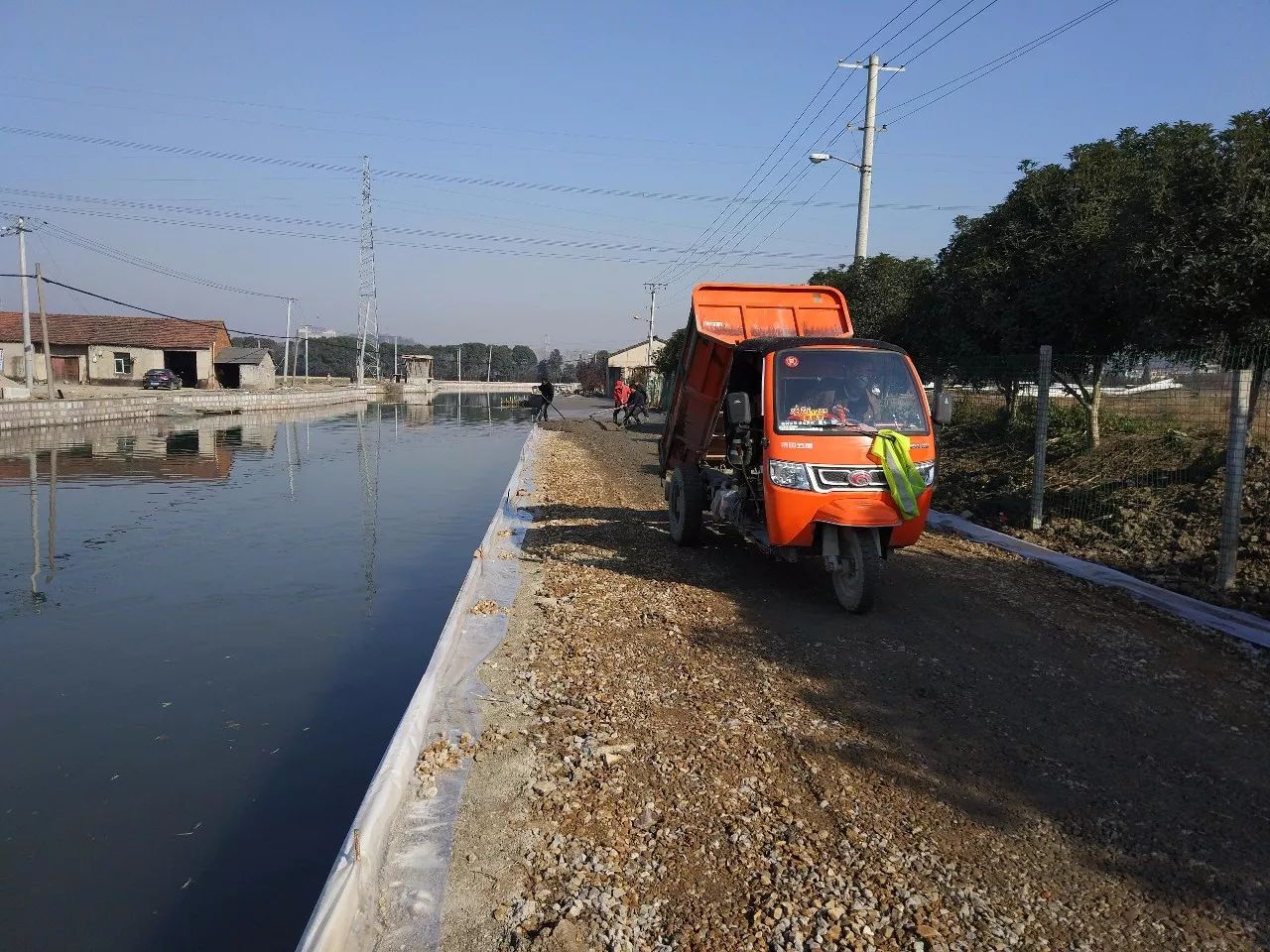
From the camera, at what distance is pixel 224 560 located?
33.5 feet

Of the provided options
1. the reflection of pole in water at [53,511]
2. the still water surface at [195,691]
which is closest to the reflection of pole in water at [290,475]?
the still water surface at [195,691]

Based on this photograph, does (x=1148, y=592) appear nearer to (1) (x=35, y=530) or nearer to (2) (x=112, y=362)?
(1) (x=35, y=530)

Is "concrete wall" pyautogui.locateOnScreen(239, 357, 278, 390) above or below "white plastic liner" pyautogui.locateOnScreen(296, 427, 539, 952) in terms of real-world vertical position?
above

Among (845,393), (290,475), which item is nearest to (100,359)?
(290,475)

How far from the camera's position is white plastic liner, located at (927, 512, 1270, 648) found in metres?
7.20

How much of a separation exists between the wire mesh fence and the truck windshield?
119 inches

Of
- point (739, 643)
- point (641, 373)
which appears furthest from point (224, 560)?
point (641, 373)

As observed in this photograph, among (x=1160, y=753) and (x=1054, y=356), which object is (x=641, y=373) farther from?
(x=1160, y=753)

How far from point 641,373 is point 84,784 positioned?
5883 cm

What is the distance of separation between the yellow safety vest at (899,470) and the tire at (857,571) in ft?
1.29

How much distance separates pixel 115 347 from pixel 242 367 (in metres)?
8.27

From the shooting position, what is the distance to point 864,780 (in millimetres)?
4523

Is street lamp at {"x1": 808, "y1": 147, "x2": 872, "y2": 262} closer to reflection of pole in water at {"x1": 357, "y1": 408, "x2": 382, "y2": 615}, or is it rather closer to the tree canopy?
the tree canopy

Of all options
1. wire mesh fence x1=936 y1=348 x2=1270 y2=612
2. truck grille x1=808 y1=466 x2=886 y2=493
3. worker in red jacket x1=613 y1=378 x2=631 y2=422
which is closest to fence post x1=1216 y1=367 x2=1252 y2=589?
wire mesh fence x1=936 y1=348 x2=1270 y2=612
